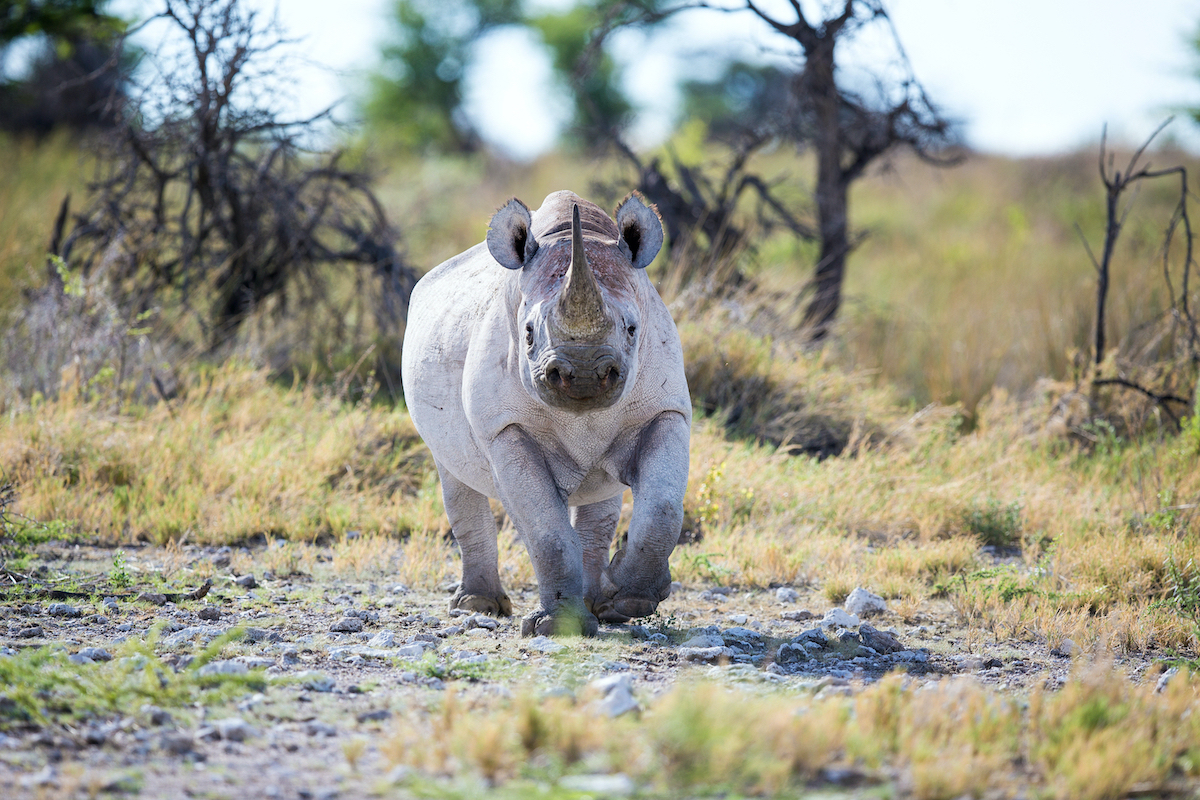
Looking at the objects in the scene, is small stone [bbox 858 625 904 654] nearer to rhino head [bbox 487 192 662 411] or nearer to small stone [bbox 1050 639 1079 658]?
small stone [bbox 1050 639 1079 658]

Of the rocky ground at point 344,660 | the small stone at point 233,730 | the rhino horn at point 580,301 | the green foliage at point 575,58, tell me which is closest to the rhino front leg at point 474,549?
the rocky ground at point 344,660

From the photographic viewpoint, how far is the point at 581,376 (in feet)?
12.5

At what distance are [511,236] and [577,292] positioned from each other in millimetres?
758

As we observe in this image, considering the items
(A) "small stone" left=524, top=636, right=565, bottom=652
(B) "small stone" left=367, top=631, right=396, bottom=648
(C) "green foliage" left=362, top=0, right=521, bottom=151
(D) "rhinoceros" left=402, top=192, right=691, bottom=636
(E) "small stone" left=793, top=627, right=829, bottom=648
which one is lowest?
(B) "small stone" left=367, top=631, right=396, bottom=648

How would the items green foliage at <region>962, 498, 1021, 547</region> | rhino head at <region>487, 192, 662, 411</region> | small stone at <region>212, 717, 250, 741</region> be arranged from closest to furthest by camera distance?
small stone at <region>212, 717, 250, 741</region>
rhino head at <region>487, 192, 662, 411</region>
green foliage at <region>962, 498, 1021, 547</region>

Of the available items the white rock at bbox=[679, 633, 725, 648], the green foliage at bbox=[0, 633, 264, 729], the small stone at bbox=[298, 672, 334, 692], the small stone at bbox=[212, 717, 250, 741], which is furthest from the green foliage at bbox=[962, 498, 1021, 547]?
the small stone at bbox=[212, 717, 250, 741]

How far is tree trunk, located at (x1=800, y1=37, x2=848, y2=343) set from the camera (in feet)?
31.1

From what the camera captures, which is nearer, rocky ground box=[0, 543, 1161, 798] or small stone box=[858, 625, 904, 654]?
rocky ground box=[0, 543, 1161, 798]

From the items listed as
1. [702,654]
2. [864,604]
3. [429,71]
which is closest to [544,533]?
[702,654]

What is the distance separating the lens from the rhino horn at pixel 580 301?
366 cm

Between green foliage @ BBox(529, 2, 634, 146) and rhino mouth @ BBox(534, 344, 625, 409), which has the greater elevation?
green foliage @ BBox(529, 2, 634, 146)

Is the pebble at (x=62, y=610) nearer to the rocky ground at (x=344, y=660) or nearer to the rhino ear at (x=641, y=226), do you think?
the rocky ground at (x=344, y=660)

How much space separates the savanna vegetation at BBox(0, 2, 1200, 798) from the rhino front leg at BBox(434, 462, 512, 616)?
1.57 ft

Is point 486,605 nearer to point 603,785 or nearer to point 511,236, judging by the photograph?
point 511,236
